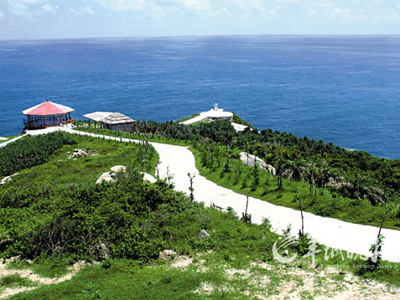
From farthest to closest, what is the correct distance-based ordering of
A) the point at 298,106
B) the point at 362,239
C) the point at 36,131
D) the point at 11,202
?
the point at 298,106 < the point at 36,131 < the point at 11,202 < the point at 362,239

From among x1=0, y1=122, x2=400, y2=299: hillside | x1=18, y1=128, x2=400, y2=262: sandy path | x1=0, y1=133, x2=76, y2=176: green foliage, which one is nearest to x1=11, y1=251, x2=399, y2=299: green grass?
x1=0, y1=122, x2=400, y2=299: hillside

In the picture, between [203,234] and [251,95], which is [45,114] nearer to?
[203,234]

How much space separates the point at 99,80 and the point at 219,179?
118m

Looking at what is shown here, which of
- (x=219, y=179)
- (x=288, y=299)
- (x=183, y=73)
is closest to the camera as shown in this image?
(x=288, y=299)

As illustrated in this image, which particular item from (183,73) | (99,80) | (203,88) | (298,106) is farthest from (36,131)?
(183,73)

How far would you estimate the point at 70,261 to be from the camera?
16484mm

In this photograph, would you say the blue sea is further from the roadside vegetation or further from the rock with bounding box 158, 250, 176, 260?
the rock with bounding box 158, 250, 176, 260

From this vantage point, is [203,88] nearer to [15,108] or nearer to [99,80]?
[99,80]

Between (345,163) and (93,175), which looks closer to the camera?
(93,175)

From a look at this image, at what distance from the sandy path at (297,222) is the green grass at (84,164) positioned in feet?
16.6

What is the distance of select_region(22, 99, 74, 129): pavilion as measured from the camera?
54.3 meters

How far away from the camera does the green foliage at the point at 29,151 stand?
39.1 metres

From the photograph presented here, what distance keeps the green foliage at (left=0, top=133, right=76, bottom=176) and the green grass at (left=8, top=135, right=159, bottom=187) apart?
3.61 ft

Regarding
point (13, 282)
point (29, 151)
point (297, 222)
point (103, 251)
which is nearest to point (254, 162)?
point (297, 222)
